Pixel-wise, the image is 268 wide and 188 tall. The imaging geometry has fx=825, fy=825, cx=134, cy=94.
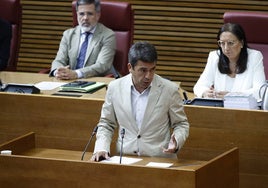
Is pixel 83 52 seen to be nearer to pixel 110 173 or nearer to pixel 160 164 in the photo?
pixel 160 164

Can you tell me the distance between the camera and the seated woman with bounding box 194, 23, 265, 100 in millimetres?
6039

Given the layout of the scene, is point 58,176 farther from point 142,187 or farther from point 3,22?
point 3,22

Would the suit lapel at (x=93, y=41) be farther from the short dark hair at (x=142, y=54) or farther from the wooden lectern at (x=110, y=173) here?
the wooden lectern at (x=110, y=173)

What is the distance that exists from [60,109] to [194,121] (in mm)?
976

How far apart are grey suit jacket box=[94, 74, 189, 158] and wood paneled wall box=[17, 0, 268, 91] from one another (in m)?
3.43

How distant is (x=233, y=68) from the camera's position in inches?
245

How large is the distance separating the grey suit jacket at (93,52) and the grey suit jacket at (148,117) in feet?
6.18

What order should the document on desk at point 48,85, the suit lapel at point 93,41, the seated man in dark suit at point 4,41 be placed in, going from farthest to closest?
the seated man in dark suit at point 4,41 < the suit lapel at point 93,41 < the document on desk at point 48,85

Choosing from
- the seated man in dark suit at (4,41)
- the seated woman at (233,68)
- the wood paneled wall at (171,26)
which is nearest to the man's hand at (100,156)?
the seated woman at (233,68)

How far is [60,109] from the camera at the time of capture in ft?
19.3

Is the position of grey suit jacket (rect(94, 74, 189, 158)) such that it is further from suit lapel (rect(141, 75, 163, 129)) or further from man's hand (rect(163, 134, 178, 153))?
man's hand (rect(163, 134, 178, 153))

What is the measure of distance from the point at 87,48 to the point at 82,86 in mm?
952

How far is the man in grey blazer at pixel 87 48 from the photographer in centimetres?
686

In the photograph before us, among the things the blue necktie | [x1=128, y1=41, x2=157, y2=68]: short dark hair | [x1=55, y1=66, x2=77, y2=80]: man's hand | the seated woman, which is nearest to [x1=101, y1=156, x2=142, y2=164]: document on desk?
[x1=128, y1=41, x2=157, y2=68]: short dark hair
